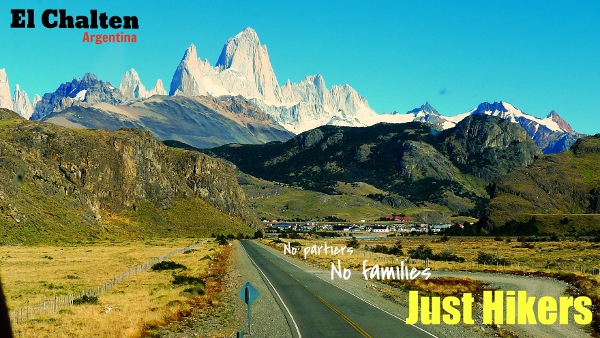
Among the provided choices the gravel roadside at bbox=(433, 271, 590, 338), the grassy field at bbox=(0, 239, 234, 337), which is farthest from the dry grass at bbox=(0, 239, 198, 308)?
the gravel roadside at bbox=(433, 271, 590, 338)

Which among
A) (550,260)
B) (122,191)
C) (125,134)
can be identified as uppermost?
(125,134)

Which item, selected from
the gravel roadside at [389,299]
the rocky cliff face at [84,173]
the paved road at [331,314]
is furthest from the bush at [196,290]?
the rocky cliff face at [84,173]

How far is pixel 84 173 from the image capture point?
502ft

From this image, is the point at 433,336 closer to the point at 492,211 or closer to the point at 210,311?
the point at 210,311

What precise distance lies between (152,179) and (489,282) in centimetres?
13633

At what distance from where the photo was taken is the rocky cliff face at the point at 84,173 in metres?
113

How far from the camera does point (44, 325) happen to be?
28.0 metres

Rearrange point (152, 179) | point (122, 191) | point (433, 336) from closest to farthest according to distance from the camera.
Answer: point (433, 336) → point (122, 191) → point (152, 179)

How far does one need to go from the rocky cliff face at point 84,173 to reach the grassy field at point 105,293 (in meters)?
36.7

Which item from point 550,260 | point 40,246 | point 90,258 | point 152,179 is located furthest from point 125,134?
point 550,260

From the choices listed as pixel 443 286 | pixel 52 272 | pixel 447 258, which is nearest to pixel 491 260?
pixel 447 258

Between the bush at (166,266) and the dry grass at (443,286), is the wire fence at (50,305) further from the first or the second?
the dry grass at (443,286)

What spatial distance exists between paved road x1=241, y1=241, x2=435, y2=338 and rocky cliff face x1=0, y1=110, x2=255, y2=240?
246ft

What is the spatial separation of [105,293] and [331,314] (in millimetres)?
18194
